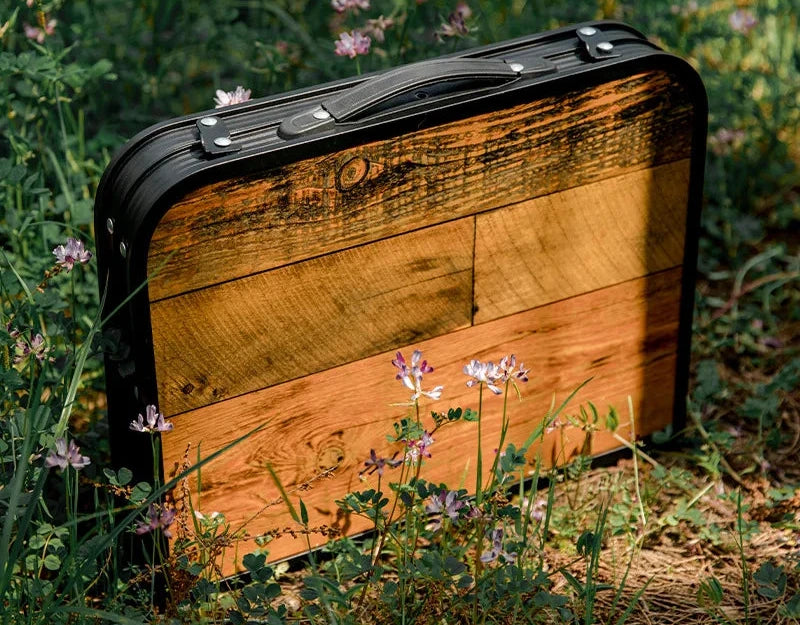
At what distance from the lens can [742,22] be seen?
3441 mm

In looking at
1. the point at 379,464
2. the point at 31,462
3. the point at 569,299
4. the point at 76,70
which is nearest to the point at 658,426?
the point at 569,299

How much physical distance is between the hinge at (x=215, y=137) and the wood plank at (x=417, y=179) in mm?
55

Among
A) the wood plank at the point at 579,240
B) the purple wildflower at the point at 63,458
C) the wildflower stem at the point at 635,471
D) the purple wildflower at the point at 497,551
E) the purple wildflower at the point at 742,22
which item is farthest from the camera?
the purple wildflower at the point at 742,22

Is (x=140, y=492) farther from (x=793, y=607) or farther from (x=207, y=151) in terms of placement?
(x=793, y=607)

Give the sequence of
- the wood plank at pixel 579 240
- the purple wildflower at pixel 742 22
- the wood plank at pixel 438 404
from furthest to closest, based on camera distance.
Answer: 1. the purple wildflower at pixel 742 22
2. the wood plank at pixel 579 240
3. the wood plank at pixel 438 404

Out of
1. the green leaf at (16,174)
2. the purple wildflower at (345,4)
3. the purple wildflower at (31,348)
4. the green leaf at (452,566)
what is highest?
the purple wildflower at (345,4)

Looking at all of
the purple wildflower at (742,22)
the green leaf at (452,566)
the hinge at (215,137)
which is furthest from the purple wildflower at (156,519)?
the purple wildflower at (742,22)

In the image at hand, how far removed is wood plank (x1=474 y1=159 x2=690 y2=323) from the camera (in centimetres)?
208

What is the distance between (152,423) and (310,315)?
34cm

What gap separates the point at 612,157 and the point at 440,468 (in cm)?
68

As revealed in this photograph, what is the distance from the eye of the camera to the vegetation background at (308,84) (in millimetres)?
1864

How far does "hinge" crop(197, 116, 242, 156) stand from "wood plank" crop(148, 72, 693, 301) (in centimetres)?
6

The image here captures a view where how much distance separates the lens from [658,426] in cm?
245

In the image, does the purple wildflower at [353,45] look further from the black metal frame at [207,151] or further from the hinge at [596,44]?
the hinge at [596,44]
